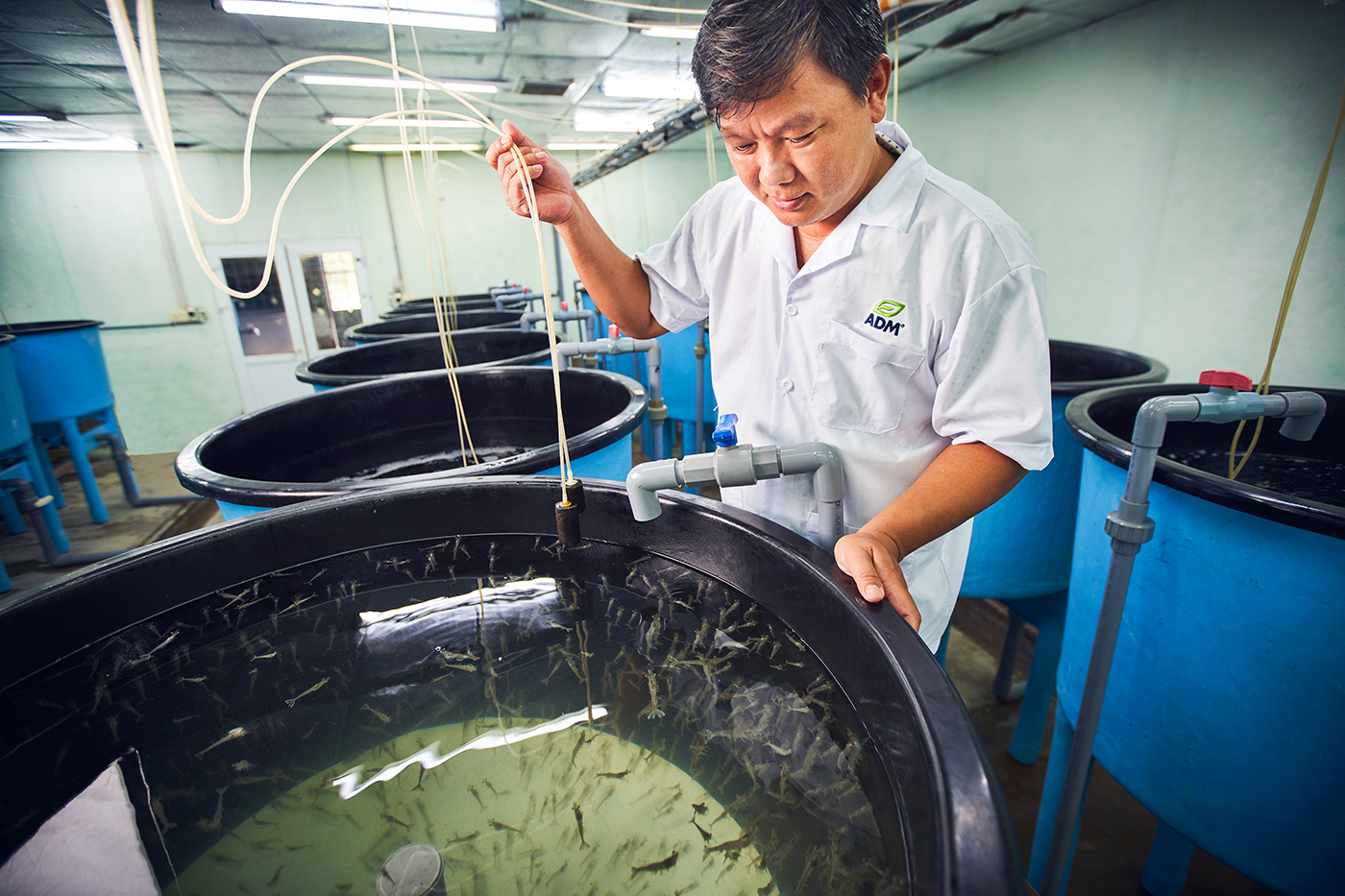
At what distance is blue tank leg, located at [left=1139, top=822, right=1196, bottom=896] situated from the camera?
1.45 metres

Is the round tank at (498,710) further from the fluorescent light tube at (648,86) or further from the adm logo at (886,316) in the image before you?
the fluorescent light tube at (648,86)

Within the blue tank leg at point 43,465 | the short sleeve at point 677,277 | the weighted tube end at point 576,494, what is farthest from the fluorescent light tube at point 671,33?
the blue tank leg at point 43,465

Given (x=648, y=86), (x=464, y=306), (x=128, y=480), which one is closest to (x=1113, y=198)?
(x=648, y=86)

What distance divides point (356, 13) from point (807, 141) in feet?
12.3

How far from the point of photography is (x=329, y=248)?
7.55m

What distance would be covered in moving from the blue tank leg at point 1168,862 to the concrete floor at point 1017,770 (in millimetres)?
80

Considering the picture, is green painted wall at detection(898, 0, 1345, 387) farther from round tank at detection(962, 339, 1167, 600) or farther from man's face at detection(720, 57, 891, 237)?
man's face at detection(720, 57, 891, 237)

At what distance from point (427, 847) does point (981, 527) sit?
1.67m

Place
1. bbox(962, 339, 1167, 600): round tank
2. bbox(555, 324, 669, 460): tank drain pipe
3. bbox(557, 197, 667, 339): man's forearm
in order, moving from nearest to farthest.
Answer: bbox(557, 197, 667, 339): man's forearm, bbox(962, 339, 1167, 600): round tank, bbox(555, 324, 669, 460): tank drain pipe

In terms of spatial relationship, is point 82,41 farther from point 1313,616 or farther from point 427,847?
point 1313,616

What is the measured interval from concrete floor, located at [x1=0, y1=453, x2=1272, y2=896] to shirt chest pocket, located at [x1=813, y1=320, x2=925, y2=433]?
0.94 meters

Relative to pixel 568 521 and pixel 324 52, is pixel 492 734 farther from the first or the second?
pixel 324 52

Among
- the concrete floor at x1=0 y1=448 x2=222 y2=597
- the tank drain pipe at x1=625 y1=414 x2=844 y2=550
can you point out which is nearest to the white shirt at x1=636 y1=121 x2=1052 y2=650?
the tank drain pipe at x1=625 y1=414 x2=844 y2=550

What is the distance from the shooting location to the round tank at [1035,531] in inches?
66.5
